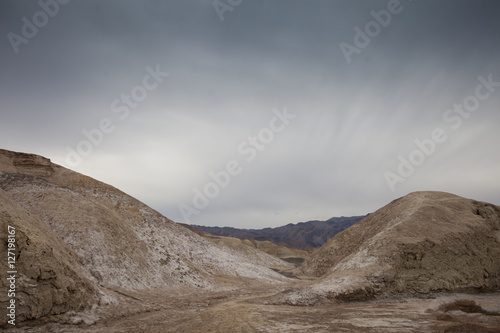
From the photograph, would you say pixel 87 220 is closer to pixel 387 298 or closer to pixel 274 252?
pixel 387 298

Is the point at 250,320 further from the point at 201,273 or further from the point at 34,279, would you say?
the point at 201,273

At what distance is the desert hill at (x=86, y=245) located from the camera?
11.5 metres

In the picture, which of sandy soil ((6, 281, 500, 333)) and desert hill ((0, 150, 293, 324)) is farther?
desert hill ((0, 150, 293, 324))

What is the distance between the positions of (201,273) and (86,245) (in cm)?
1255

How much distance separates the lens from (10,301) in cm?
963

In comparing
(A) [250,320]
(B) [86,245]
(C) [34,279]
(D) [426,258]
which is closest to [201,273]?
(B) [86,245]

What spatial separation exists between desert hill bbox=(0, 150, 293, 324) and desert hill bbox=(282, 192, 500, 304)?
41.7 ft

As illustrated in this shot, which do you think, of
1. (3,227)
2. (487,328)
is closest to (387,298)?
(487,328)

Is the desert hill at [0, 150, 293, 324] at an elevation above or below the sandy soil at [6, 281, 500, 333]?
above

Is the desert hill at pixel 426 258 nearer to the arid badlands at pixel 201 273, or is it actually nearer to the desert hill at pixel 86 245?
the arid badlands at pixel 201 273

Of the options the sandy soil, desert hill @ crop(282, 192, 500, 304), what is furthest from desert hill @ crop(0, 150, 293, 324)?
desert hill @ crop(282, 192, 500, 304)

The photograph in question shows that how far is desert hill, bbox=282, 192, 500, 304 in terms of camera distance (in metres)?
21.0

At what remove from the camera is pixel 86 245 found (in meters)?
21.3

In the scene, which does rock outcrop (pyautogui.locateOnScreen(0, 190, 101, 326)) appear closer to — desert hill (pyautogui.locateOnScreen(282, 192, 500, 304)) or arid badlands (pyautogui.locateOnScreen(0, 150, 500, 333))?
arid badlands (pyautogui.locateOnScreen(0, 150, 500, 333))
